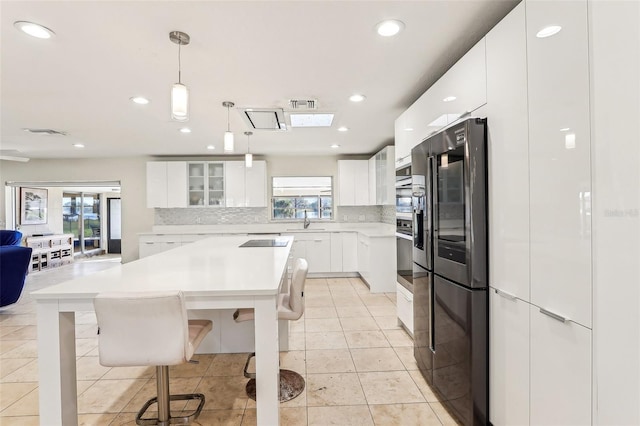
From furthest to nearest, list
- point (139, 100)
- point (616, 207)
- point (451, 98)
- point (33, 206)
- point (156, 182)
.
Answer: point (33, 206)
point (156, 182)
point (139, 100)
point (451, 98)
point (616, 207)

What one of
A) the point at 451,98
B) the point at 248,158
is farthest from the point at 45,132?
the point at 451,98

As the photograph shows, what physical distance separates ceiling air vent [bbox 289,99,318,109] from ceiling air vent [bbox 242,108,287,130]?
0.50ft

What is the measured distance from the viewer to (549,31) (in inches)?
48.3

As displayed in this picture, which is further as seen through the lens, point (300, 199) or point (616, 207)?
point (300, 199)

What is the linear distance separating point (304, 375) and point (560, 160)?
7.11 ft

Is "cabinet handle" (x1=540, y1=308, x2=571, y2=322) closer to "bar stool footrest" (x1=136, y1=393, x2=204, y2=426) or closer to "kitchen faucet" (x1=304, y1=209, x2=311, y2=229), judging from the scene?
"bar stool footrest" (x1=136, y1=393, x2=204, y2=426)

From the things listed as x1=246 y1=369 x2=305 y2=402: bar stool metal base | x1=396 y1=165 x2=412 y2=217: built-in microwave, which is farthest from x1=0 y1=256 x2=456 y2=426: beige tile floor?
x1=396 y1=165 x2=412 y2=217: built-in microwave

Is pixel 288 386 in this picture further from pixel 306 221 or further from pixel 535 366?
pixel 306 221

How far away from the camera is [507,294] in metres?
1.50

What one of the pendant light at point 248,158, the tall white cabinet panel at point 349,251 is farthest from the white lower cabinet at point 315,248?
the pendant light at point 248,158

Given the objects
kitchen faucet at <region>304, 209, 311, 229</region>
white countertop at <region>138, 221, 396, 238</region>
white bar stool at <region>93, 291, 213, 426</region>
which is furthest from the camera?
kitchen faucet at <region>304, 209, 311, 229</region>

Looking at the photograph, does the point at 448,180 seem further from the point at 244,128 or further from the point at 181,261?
the point at 244,128

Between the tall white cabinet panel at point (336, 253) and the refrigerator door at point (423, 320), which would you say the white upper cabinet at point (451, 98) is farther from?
the tall white cabinet panel at point (336, 253)

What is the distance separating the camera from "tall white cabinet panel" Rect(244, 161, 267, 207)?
5848 mm
